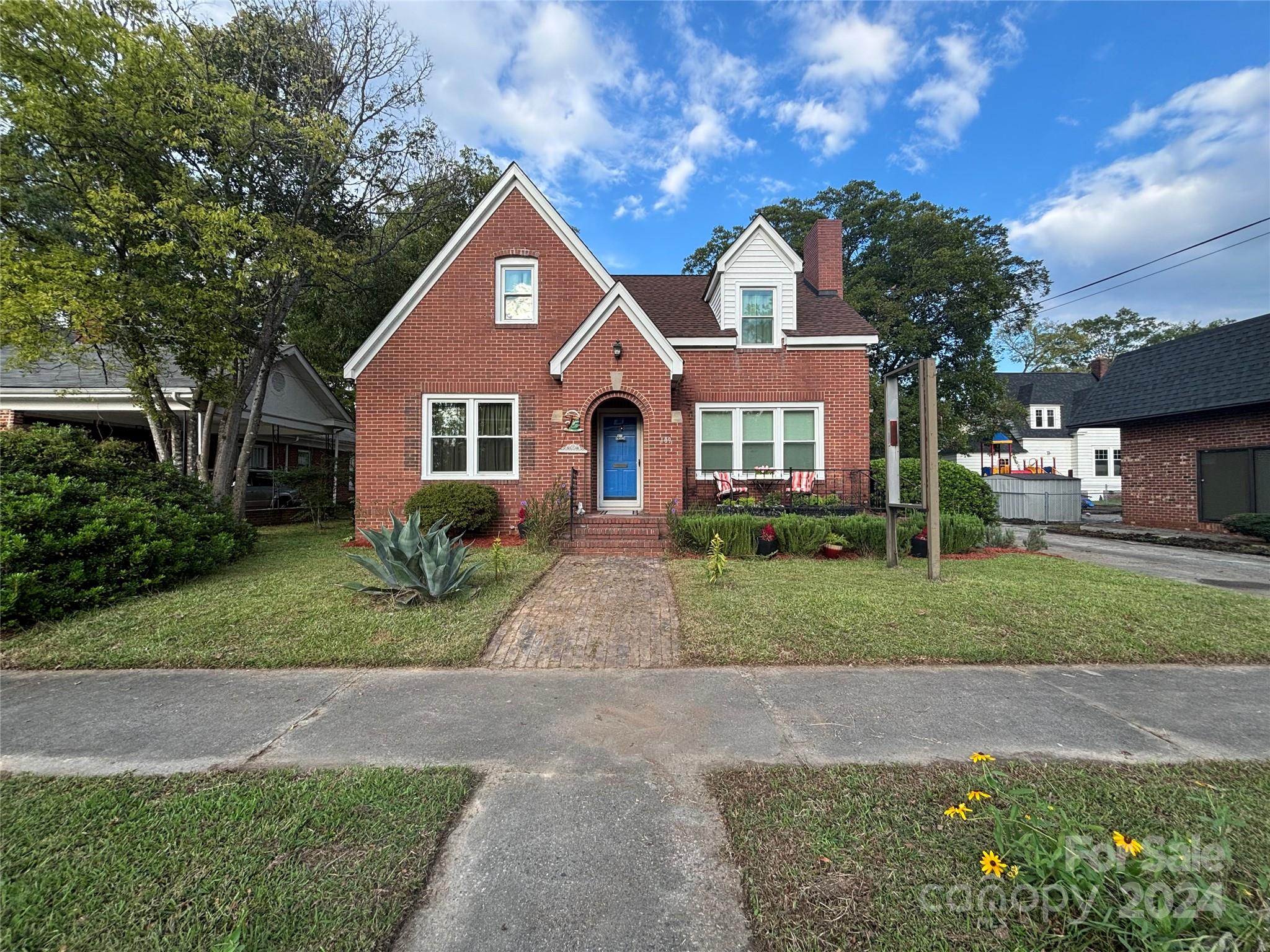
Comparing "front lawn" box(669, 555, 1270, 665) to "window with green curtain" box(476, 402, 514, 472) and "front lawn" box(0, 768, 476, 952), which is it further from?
"window with green curtain" box(476, 402, 514, 472)

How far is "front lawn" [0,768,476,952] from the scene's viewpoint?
6.17 ft

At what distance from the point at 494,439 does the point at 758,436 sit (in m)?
6.31

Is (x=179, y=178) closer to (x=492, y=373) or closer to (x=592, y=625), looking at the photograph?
(x=492, y=373)

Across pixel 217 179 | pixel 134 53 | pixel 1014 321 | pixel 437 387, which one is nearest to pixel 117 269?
pixel 217 179

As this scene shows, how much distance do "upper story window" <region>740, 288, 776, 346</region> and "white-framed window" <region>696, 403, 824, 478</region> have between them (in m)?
1.70

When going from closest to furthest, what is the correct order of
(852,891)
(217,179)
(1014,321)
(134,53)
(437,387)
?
(852,891) < (134,53) < (217,179) < (437,387) < (1014,321)

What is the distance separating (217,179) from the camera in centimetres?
1103

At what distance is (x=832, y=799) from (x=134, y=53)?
46.8 feet

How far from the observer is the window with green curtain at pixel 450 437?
39.2 ft

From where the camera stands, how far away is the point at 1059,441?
3594 centimetres

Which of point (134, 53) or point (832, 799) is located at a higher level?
point (134, 53)

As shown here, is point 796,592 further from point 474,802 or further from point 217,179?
point 217,179

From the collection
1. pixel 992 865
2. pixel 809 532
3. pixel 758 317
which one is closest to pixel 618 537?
pixel 809 532

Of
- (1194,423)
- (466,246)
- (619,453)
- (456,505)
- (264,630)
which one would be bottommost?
(264,630)
